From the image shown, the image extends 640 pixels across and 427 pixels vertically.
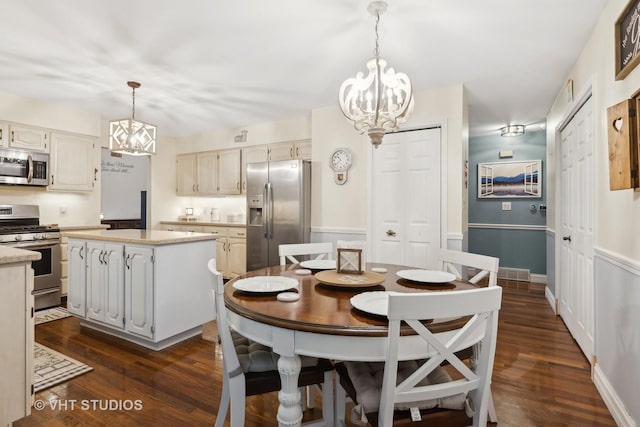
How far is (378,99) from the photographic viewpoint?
204cm

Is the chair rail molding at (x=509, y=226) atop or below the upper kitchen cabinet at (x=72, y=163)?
below

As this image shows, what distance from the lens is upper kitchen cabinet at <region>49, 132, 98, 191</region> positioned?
168 inches

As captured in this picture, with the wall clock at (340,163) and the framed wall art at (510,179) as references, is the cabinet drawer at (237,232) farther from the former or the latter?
the framed wall art at (510,179)

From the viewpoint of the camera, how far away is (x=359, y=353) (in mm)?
1195

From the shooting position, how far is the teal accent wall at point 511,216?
5336 mm

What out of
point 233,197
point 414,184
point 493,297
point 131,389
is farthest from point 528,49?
point 233,197

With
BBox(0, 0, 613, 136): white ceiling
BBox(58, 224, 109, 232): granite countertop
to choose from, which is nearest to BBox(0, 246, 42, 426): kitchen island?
BBox(0, 0, 613, 136): white ceiling

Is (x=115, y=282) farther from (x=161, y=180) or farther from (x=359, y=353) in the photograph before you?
(x=161, y=180)

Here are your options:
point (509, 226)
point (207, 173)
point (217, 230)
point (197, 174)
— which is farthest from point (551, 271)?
point (197, 174)

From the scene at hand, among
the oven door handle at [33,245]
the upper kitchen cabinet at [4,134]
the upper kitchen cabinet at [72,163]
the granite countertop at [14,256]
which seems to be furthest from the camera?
the upper kitchen cabinet at [72,163]

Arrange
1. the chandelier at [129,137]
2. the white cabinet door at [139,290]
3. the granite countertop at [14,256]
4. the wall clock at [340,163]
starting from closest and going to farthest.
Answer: the granite countertop at [14,256], the white cabinet door at [139,290], the chandelier at [129,137], the wall clock at [340,163]

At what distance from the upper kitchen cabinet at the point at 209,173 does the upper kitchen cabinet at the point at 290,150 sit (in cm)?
69

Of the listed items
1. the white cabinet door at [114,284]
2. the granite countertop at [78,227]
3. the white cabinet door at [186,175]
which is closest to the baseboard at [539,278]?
the white cabinet door at [114,284]

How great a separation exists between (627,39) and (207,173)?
17.4 ft
